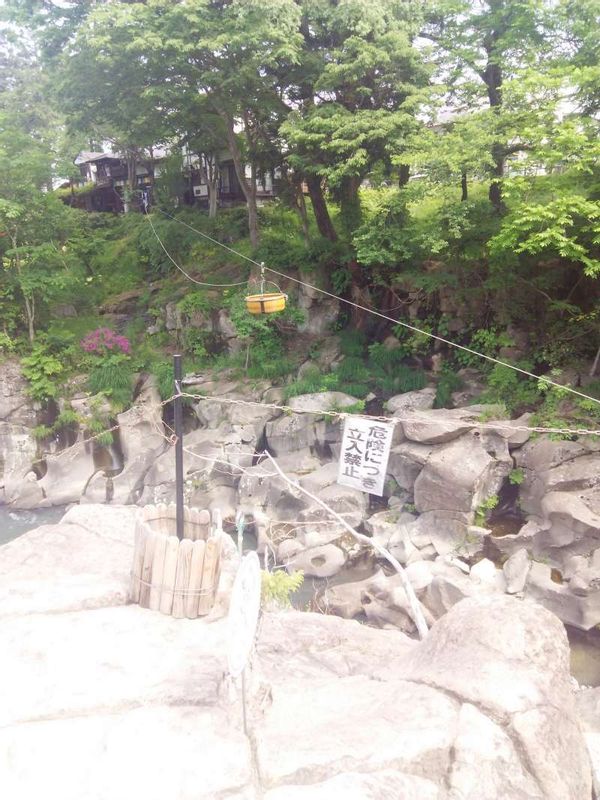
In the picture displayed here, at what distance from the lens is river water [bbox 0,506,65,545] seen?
16.3 metres

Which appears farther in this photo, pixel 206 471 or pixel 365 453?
pixel 206 471

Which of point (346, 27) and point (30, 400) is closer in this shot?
point (346, 27)

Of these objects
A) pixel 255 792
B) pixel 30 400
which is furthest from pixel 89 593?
pixel 30 400

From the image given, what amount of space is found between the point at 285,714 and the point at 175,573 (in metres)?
2.31

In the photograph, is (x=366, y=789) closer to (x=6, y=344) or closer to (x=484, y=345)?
(x=484, y=345)

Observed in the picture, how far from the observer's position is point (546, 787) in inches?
164

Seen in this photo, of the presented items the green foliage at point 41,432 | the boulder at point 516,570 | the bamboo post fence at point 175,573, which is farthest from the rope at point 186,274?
the bamboo post fence at point 175,573

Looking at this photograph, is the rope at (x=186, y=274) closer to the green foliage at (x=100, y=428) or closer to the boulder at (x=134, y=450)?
the boulder at (x=134, y=450)

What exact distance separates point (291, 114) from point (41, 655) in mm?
15118

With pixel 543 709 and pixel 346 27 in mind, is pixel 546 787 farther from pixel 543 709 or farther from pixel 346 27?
pixel 346 27

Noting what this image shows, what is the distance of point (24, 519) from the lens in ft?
55.3

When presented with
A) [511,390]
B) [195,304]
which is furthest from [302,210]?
[511,390]

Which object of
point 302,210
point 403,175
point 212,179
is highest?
point 212,179

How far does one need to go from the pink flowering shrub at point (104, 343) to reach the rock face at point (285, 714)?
1425cm
